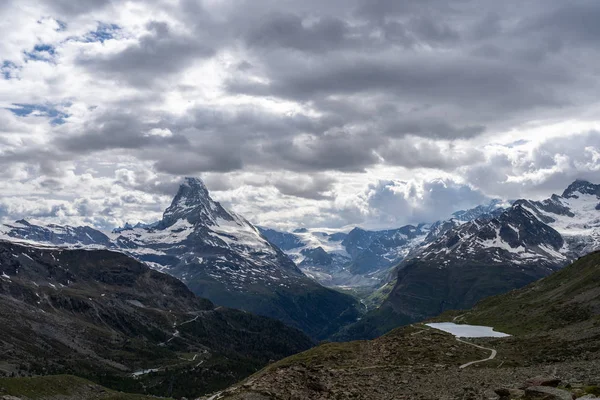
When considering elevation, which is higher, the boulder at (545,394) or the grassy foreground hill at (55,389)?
the boulder at (545,394)

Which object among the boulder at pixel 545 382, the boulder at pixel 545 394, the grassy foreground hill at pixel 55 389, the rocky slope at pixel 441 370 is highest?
the boulder at pixel 545 394

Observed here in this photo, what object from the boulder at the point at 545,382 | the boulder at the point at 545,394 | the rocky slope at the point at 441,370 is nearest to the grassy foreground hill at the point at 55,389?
the rocky slope at the point at 441,370

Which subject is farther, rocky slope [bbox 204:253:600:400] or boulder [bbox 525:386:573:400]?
rocky slope [bbox 204:253:600:400]

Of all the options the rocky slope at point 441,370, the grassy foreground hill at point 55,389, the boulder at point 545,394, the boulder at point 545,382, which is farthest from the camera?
the grassy foreground hill at point 55,389

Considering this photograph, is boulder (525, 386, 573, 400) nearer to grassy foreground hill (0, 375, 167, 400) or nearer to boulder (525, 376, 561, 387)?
boulder (525, 376, 561, 387)

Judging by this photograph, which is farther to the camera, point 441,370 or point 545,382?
point 441,370

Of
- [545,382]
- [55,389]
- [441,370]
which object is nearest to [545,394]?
[545,382]

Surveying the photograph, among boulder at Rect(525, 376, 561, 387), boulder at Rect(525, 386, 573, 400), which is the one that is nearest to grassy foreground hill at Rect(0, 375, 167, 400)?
boulder at Rect(525, 376, 561, 387)

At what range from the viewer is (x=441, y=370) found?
7975 centimetres

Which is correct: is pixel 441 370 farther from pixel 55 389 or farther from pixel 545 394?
pixel 55 389

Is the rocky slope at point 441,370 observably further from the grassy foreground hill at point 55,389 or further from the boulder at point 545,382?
the grassy foreground hill at point 55,389

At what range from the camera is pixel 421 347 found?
95.9m

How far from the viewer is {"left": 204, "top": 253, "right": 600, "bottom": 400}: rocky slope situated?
5941 centimetres

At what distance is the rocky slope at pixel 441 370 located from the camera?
195 ft
